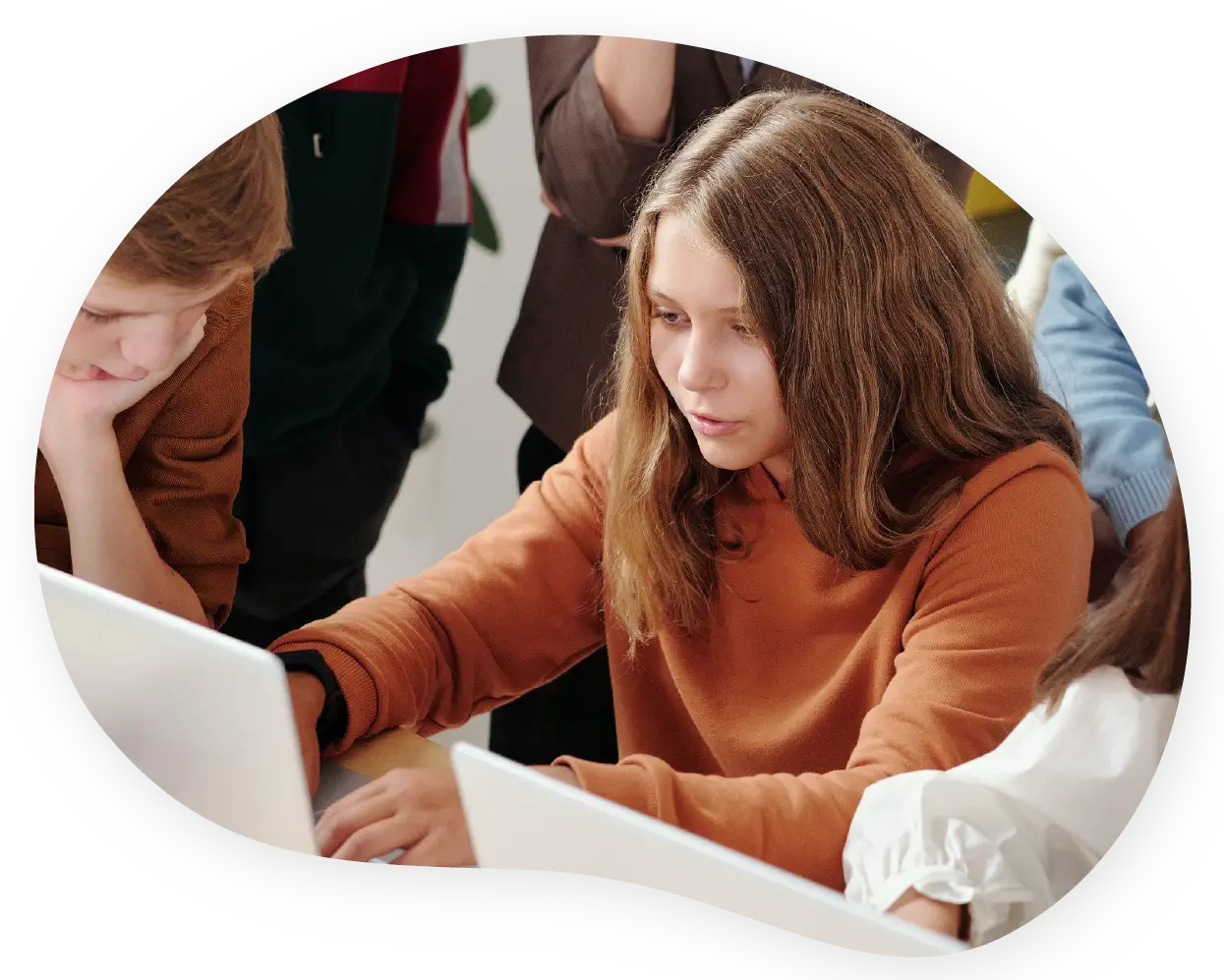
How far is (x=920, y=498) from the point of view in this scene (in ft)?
2.07

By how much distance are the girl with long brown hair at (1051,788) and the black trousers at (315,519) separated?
30 centimetres

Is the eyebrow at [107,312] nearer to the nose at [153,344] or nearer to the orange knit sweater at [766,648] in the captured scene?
the nose at [153,344]

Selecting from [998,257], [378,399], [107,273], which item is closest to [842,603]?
[998,257]

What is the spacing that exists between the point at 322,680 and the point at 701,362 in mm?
252

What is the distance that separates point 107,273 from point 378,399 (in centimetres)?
14

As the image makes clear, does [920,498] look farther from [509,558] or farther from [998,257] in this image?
[509,558]

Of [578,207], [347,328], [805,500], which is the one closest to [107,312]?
[347,328]

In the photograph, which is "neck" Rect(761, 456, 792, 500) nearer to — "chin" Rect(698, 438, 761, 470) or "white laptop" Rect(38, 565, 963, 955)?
"chin" Rect(698, 438, 761, 470)

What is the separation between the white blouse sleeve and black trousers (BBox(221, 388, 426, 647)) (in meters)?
0.30

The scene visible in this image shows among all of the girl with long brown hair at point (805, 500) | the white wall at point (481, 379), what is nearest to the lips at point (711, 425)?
the girl with long brown hair at point (805, 500)

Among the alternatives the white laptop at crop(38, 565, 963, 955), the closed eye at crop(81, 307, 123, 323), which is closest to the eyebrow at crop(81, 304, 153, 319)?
the closed eye at crop(81, 307, 123, 323)

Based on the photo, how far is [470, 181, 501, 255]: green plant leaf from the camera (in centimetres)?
73

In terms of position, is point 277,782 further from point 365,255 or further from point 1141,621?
point 1141,621

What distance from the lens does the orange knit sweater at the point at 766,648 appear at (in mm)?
616
